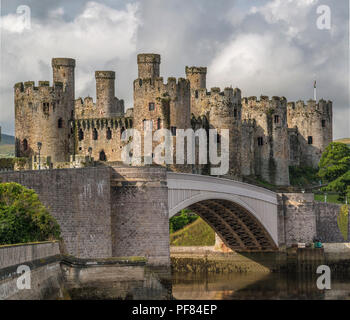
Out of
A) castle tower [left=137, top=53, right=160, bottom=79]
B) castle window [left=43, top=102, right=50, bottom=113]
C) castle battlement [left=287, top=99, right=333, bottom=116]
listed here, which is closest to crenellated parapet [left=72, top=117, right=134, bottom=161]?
castle tower [left=137, top=53, right=160, bottom=79]

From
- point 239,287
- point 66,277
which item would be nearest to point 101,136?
point 239,287

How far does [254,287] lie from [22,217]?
24.9 meters

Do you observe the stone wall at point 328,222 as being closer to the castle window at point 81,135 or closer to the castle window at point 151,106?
the castle window at point 151,106

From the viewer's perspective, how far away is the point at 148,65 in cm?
6003

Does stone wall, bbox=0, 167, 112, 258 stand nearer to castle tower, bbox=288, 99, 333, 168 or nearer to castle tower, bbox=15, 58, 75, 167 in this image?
castle tower, bbox=15, 58, 75, 167

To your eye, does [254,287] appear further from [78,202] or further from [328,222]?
[78,202]

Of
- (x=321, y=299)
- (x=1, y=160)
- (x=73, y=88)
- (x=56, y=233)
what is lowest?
(x=321, y=299)

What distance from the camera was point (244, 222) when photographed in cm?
5266

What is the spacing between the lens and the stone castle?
5541 centimetres

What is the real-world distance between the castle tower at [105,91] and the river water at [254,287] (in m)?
15.8
